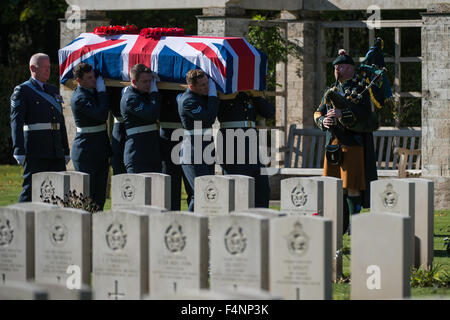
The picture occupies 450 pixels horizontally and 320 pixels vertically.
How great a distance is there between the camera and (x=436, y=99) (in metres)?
12.8

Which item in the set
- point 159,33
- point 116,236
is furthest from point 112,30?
point 116,236

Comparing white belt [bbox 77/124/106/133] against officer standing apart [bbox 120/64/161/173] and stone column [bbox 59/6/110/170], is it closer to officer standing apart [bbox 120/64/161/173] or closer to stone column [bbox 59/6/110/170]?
officer standing apart [bbox 120/64/161/173]

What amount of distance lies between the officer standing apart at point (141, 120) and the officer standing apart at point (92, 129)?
259 mm

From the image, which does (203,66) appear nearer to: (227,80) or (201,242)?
(227,80)

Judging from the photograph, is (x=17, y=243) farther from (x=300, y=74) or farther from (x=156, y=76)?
(x=300, y=74)

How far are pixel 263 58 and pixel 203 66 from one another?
0.76 metres

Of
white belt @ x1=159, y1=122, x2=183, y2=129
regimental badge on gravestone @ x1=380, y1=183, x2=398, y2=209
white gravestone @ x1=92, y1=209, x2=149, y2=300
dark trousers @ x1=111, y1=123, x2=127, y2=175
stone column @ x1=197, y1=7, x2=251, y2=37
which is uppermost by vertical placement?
stone column @ x1=197, y1=7, x2=251, y2=37

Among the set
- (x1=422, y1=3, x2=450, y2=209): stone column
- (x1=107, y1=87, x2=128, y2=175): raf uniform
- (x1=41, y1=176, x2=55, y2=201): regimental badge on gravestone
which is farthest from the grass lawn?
(x1=41, y1=176, x2=55, y2=201): regimental badge on gravestone

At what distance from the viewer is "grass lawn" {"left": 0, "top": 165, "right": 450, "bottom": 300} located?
7.69 meters

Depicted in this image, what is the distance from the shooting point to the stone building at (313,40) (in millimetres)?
12812

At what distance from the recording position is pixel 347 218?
10352mm

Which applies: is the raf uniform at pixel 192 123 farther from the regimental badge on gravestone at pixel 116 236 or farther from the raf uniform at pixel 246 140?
the regimental badge on gravestone at pixel 116 236

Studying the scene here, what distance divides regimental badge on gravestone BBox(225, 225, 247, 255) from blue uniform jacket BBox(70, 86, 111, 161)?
13.7 ft

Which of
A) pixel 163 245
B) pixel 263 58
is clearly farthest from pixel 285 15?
pixel 163 245
